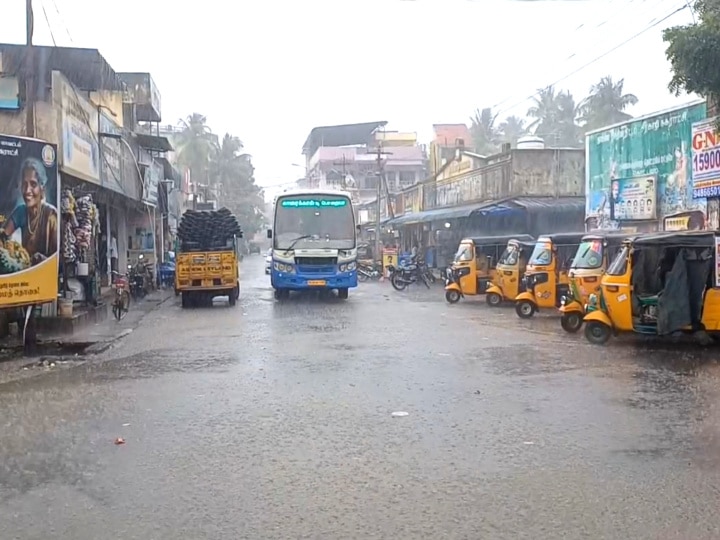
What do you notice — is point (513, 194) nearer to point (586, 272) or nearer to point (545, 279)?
point (545, 279)

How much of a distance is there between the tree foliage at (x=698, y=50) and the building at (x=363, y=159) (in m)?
56.5

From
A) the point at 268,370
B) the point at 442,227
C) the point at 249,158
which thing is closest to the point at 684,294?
the point at 268,370

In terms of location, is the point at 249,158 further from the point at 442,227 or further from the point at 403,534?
the point at 403,534

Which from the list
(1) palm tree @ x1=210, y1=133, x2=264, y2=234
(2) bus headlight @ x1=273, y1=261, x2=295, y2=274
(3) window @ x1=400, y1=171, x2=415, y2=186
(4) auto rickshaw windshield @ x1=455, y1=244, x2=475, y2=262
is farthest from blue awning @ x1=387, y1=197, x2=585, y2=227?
(1) palm tree @ x1=210, y1=133, x2=264, y2=234

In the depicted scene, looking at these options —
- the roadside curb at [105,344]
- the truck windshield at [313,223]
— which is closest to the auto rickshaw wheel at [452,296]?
the truck windshield at [313,223]

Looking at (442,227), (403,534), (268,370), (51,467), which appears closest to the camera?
(403,534)

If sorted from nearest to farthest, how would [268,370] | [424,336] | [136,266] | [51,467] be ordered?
[51,467] → [268,370] → [424,336] → [136,266]

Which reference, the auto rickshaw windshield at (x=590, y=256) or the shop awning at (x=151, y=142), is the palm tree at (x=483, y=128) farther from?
the auto rickshaw windshield at (x=590, y=256)

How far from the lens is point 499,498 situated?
5320 mm

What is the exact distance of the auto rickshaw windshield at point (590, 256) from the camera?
15500 mm

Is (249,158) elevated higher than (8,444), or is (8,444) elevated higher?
(249,158)

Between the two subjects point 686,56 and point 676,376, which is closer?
point 676,376

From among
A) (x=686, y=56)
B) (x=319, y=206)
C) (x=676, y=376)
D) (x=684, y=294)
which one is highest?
(x=686, y=56)

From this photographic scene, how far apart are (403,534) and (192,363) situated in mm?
7347
